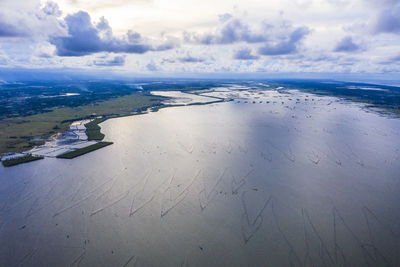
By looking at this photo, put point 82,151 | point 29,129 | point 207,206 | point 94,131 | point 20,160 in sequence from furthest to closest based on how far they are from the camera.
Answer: point 29,129
point 94,131
point 82,151
point 20,160
point 207,206

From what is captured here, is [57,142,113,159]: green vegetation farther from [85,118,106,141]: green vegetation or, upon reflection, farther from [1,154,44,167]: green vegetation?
[85,118,106,141]: green vegetation

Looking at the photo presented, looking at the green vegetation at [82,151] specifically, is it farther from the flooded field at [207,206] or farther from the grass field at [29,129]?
the grass field at [29,129]

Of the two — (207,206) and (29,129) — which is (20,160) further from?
(207,206)

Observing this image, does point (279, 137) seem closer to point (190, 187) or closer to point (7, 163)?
point (190, 187)

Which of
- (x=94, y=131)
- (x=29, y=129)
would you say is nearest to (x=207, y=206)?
(x=94, y=131)

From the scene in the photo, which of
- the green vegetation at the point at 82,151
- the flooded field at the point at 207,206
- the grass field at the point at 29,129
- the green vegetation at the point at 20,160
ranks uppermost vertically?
the flooded field at the point at 207,206

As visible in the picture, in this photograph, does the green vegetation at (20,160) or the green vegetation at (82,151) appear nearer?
the green vegetation at (20,160)

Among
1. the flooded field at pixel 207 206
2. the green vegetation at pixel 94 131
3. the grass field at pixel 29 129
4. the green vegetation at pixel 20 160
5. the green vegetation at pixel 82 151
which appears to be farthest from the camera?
the green vegetation at pixel 94 131

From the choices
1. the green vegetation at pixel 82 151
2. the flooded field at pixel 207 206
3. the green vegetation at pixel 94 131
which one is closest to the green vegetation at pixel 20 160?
the flooded field at pixel 207 206

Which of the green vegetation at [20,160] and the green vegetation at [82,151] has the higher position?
the green vegetation at [20,160]
